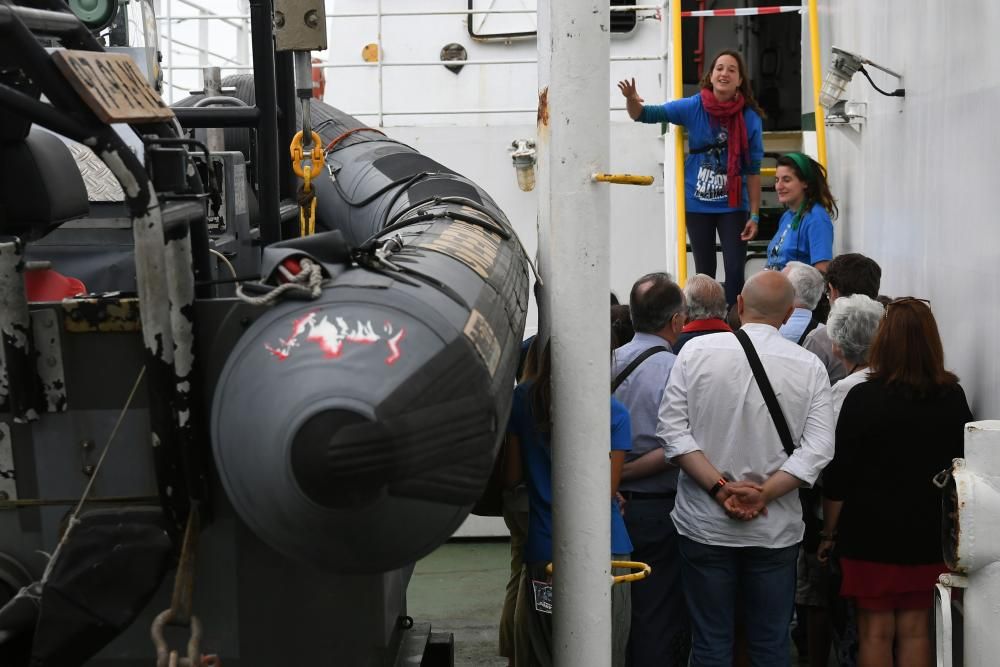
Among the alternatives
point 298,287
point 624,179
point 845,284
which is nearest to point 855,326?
point 845,284

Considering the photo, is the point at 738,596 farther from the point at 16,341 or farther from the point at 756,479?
the point at 16,341

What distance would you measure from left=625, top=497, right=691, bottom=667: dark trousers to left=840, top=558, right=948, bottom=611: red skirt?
0.65 meters

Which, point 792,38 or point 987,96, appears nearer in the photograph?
point 987,96

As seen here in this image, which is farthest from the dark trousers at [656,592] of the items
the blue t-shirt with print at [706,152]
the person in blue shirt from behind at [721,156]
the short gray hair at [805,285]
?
the blue t-shirt with print at [706,152]

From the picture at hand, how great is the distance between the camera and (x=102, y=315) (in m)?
2.81

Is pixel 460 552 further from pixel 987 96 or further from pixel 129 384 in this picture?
pixel 129 384

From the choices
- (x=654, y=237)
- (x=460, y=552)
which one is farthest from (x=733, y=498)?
(x=654, y=237)

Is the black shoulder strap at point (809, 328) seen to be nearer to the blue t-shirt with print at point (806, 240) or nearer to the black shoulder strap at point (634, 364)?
the black shoulder strap at point (634, 364)

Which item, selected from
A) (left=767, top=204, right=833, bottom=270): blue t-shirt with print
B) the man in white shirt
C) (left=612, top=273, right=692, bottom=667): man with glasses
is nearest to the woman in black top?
the man in white shirt

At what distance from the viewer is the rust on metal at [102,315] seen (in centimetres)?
280

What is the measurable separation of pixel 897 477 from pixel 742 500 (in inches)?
21.5

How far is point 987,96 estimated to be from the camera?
14.0 ft

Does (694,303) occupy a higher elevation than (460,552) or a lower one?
higher

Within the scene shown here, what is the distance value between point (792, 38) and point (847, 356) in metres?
7.36
